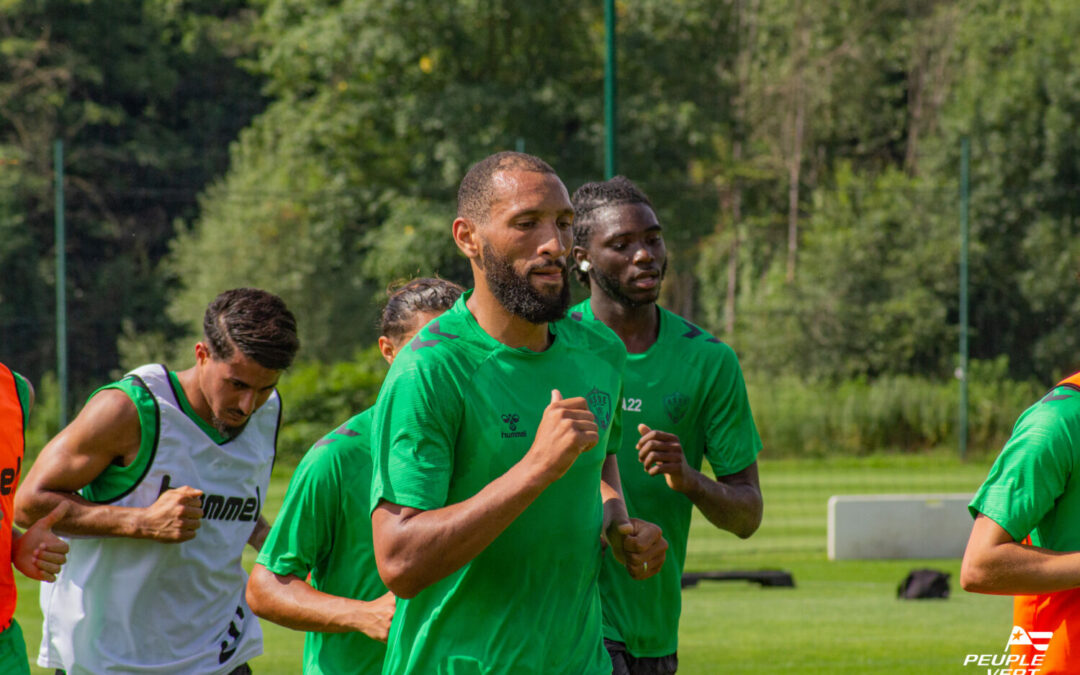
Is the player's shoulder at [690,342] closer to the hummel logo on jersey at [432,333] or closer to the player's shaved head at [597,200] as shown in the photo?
the player's shaved head at [597,200]

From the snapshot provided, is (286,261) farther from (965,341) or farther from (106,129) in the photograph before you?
(106,129)

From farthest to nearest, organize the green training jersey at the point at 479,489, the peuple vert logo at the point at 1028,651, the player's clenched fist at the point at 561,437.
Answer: the peuple vert logo at the point at 1028,651, the green training jersey at the point at 479,489, the player's clenched fist at the point at 561,437

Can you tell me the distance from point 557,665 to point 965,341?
728 inches

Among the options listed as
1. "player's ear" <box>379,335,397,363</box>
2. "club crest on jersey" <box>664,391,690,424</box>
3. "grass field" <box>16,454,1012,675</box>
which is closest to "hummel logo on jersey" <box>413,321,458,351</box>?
"player's ear" <box>379,335,397,363</box>

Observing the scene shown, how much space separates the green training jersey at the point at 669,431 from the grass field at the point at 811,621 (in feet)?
14.7

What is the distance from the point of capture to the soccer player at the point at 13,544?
13.0 ft

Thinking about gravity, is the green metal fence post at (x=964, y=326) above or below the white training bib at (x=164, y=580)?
below

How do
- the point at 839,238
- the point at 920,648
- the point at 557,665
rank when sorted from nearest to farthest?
the point at 557,665 < the point at 920,648 < the point at 839,238

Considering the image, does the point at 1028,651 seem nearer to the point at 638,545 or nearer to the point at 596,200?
the point at 638,545

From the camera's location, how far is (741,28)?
44.6 meters

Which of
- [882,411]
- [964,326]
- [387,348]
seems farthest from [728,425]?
[882,411]

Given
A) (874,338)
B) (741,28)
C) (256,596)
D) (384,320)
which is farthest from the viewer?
(741,28)

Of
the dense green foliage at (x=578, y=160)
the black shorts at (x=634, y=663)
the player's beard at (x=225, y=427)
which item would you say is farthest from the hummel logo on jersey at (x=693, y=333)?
the dense green foliage at (x=578, y=160)

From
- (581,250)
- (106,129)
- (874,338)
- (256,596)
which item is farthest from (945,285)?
(106,129)
